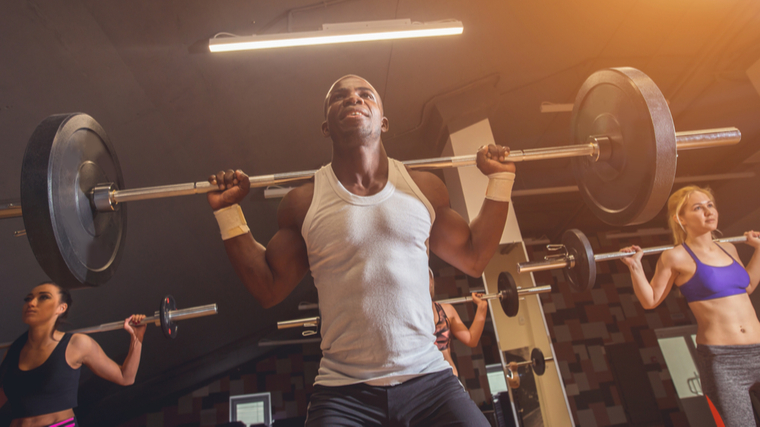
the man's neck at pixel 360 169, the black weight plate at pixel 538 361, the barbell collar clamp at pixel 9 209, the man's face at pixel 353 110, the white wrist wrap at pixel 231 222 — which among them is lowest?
the black weight plate at pixel 538 361

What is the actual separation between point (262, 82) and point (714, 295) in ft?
11.4

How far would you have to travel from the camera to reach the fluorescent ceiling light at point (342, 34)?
2605mm

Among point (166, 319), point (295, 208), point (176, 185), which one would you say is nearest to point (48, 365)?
point (166, 319)

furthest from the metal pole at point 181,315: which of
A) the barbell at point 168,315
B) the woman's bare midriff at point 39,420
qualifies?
the woman's bare midriff at point 39,420

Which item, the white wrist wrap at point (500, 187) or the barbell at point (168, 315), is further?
the barbell at point (168, 315)

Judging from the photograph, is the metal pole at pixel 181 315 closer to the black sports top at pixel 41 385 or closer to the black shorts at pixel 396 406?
the black sports top at pixel 41 385

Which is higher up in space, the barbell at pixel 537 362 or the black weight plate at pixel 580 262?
the black weight plate at pixel 580 262

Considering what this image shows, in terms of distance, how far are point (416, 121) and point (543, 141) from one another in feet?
5.74

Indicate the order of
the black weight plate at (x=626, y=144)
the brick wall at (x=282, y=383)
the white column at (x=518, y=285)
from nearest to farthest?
the black weight plate at (x=626, y=144) < the white column at (x=518, y=285) < the brick wall at (x=282, y=383)

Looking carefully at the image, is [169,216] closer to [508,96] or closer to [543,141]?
[508,96]

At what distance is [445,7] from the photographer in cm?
308

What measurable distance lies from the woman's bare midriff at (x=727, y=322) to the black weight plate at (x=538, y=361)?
1.02 meters

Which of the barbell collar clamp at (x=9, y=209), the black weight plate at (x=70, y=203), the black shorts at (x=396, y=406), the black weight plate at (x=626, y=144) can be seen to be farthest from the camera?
the barbell collar clamp at (x=9, y=209)

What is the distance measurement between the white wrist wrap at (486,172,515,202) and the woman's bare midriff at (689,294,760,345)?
158cm
